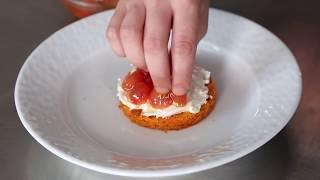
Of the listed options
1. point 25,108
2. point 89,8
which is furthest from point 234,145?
point 89,8

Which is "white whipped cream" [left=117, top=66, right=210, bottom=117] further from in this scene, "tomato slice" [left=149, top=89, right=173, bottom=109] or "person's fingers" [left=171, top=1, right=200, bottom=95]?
"person's fingers" [left=171, top=1, right=200, bottom=95]

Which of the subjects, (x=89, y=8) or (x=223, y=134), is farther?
(x=89, y=8)

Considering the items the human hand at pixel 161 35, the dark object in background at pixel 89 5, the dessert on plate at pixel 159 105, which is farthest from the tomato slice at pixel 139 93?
the dark object in background at pixel 89 5

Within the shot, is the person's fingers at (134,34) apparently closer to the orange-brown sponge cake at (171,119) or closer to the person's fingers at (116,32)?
the person's fingers at (116,32)

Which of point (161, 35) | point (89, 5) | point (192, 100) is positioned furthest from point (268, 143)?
point (89, 5)

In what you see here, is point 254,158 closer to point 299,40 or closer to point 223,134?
point 223,134

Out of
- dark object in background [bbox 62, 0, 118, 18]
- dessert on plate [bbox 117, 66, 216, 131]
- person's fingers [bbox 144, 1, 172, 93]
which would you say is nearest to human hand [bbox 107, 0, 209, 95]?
person's fingers [bbox 144, 1, 172, 93]

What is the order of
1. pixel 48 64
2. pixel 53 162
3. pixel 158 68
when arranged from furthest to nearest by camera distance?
pixel 48 64 → pixel 53 162 → pixel 158 68

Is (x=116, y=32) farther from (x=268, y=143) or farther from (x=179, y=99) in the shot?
(x=268, y=143)
